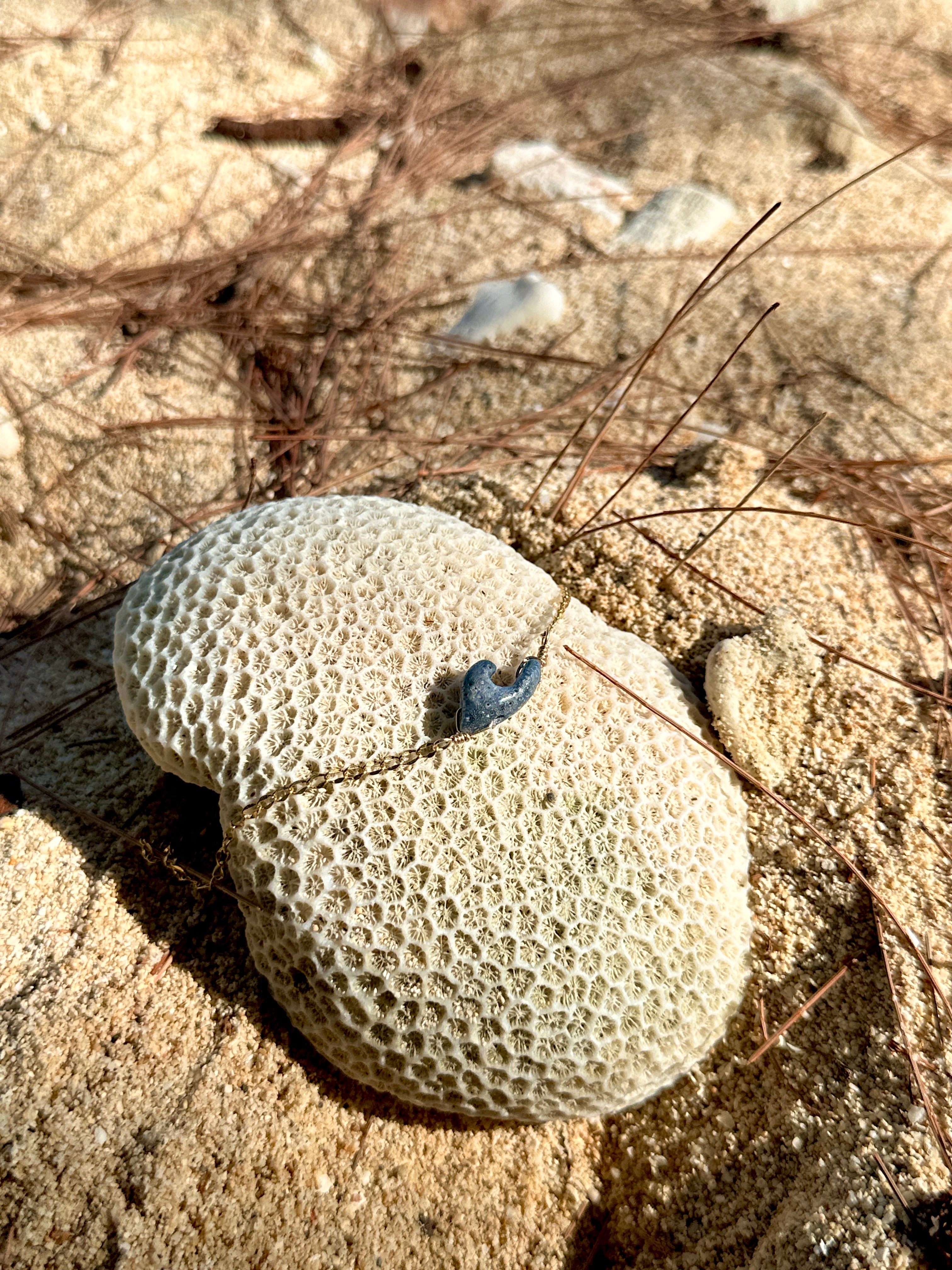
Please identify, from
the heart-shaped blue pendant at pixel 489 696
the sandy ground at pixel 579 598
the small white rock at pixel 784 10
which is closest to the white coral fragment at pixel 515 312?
the sandy ground at pixel 579 598

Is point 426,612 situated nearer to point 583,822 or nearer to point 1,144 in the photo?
point 583,822

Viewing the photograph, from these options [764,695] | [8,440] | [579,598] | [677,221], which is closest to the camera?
[764,695]

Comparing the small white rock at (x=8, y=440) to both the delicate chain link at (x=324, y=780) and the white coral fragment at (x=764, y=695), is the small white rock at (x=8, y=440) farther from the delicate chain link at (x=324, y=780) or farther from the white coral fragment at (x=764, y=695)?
the white coral fragment at (x=764, y=695)

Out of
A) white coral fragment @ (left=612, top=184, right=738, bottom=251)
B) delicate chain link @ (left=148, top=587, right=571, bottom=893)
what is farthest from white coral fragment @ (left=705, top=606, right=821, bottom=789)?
white coral fragment @ (left=612, top=184, right=738, bottom=251)

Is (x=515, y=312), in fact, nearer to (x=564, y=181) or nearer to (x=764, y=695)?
(x=564, y=181)

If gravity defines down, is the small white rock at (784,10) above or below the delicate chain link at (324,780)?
above

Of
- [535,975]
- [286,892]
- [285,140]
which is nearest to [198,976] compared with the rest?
[286,892]

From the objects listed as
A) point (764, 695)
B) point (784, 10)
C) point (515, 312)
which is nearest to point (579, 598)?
point (764, 695)
